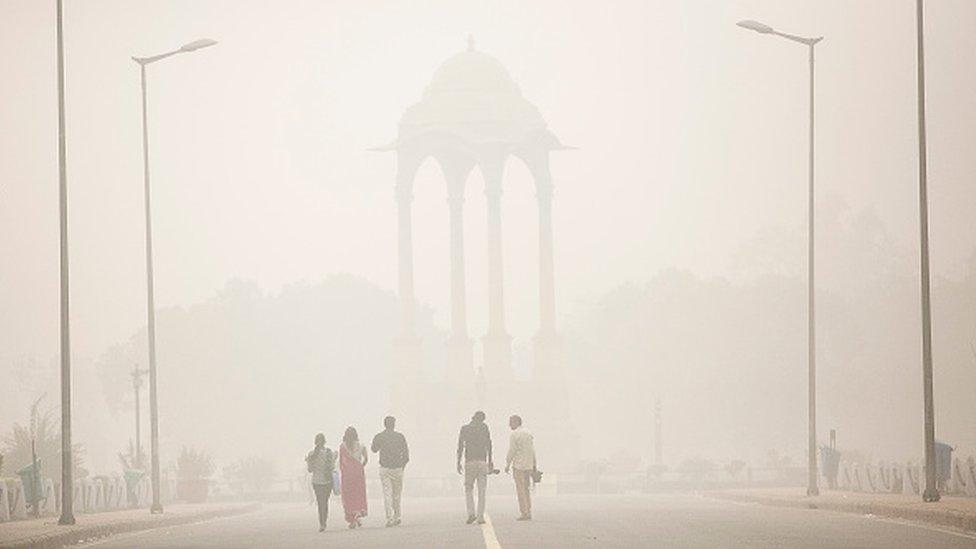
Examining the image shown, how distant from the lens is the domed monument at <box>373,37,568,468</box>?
117562mm

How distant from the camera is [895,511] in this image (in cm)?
4788

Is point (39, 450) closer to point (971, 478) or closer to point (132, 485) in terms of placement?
point (132, 485)

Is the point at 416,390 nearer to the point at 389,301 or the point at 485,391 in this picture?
the point at 485,391

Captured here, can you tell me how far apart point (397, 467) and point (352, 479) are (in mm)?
994

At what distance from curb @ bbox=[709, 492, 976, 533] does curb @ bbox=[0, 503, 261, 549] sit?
43.6 feet

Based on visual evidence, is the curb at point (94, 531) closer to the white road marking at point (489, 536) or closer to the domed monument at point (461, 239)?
the white road marking at point (489, 536)

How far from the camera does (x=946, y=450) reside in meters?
60.2

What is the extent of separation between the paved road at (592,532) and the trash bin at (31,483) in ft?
11.9

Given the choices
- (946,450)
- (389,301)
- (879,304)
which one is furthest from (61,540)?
(389,301)

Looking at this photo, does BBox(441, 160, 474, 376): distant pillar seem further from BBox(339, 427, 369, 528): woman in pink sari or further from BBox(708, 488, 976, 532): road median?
BBox(339, 427, 369, 528): woman in pink sari

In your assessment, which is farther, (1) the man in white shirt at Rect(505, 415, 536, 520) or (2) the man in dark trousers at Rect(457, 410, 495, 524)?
(1) the man in white shirt at Rect(505, 415, 536, 520)

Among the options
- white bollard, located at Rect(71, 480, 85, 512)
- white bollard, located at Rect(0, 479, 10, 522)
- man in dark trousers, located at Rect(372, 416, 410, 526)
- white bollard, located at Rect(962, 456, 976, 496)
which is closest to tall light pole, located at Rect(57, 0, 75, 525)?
white bollard, located at Rect(0, 479, 10, 522)

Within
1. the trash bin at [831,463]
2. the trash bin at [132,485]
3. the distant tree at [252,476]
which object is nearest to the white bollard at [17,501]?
the trash bin at [132,485]

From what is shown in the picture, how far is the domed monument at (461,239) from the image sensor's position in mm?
117562
